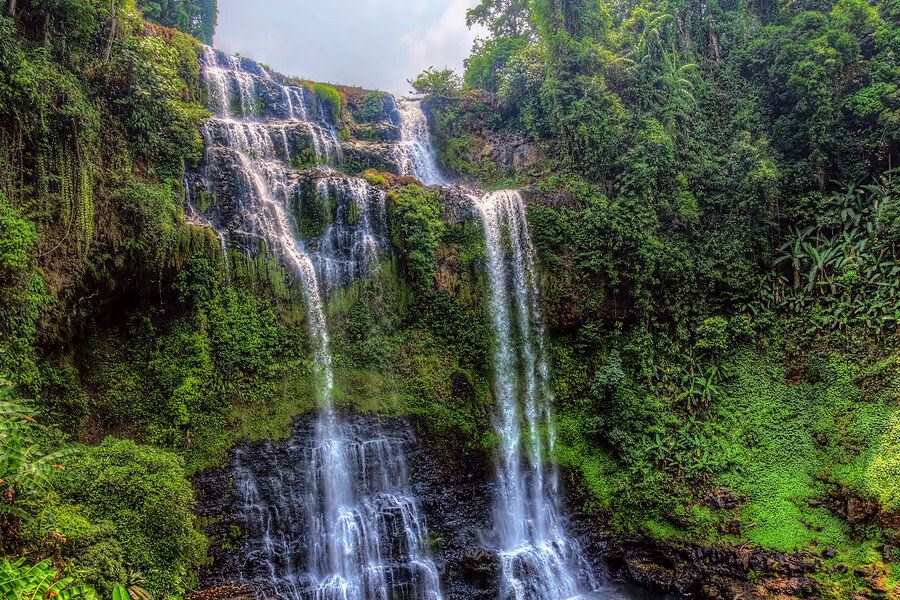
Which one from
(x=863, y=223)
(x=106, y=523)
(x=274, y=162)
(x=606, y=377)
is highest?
(x=274, y=162)

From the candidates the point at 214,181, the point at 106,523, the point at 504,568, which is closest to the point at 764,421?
the point at 504,568

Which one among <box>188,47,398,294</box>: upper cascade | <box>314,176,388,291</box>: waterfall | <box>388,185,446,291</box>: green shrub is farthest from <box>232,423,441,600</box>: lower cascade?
<box>388,185,446,291</box>: green shrub

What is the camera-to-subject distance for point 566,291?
15297 millimetres

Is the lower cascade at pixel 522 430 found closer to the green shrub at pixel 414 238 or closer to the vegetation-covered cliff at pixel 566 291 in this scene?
the vegetation-covered cliff at pixel 566 291

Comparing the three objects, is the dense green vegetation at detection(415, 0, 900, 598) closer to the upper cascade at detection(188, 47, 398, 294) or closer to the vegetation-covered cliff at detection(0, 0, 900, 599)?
the vegetation-covered cliff at detection(0, 0, 900, 599)

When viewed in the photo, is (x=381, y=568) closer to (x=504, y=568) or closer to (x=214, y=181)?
(x=504, y=568)

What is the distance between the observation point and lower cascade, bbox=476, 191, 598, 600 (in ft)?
39.2

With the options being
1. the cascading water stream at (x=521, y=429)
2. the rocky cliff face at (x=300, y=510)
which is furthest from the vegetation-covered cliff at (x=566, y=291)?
the cascading water stream at (x=521, y=429)

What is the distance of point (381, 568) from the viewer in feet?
36.1

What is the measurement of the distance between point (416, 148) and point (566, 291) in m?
8.68

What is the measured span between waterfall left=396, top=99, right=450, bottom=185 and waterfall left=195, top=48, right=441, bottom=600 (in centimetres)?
418

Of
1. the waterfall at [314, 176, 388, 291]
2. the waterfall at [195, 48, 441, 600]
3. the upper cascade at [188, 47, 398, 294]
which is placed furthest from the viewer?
the waterfall at [314, 176, 388, 291]

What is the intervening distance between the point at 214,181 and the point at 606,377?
446 inches

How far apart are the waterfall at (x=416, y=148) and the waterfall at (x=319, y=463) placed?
4180mm
